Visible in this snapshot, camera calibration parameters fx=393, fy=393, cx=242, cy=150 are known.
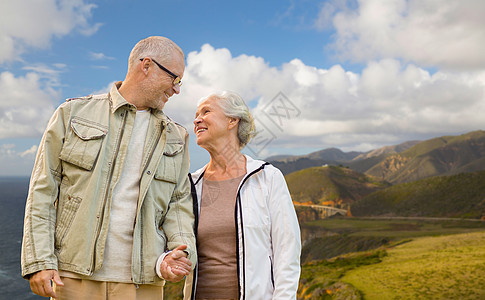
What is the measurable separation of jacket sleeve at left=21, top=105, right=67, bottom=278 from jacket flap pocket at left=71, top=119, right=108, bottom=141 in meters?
0.09

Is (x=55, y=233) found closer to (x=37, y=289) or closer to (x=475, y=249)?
(x=37, y=289)

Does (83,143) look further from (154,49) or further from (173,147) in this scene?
(154,49)

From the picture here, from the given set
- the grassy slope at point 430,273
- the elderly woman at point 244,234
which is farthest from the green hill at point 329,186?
the elderly woman at point 244,234

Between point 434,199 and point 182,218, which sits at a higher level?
point 182,218

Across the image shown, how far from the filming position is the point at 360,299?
2162 centimetres

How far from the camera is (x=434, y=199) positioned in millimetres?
75312

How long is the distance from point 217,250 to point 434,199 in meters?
81.2

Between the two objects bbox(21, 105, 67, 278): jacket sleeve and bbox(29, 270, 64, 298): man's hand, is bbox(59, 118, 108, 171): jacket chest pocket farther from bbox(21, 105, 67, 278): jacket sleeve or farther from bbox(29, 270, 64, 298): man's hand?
bbox(29, 270, 64, 298): man's hand

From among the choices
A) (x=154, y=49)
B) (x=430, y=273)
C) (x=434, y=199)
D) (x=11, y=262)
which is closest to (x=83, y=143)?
(x=154, y=49)

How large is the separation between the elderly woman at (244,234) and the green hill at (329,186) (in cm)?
10972

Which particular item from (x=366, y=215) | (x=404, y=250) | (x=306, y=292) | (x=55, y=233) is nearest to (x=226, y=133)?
(x=55, y=233)

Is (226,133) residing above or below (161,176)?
above

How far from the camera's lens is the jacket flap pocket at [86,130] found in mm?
3002

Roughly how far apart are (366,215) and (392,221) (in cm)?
1469
